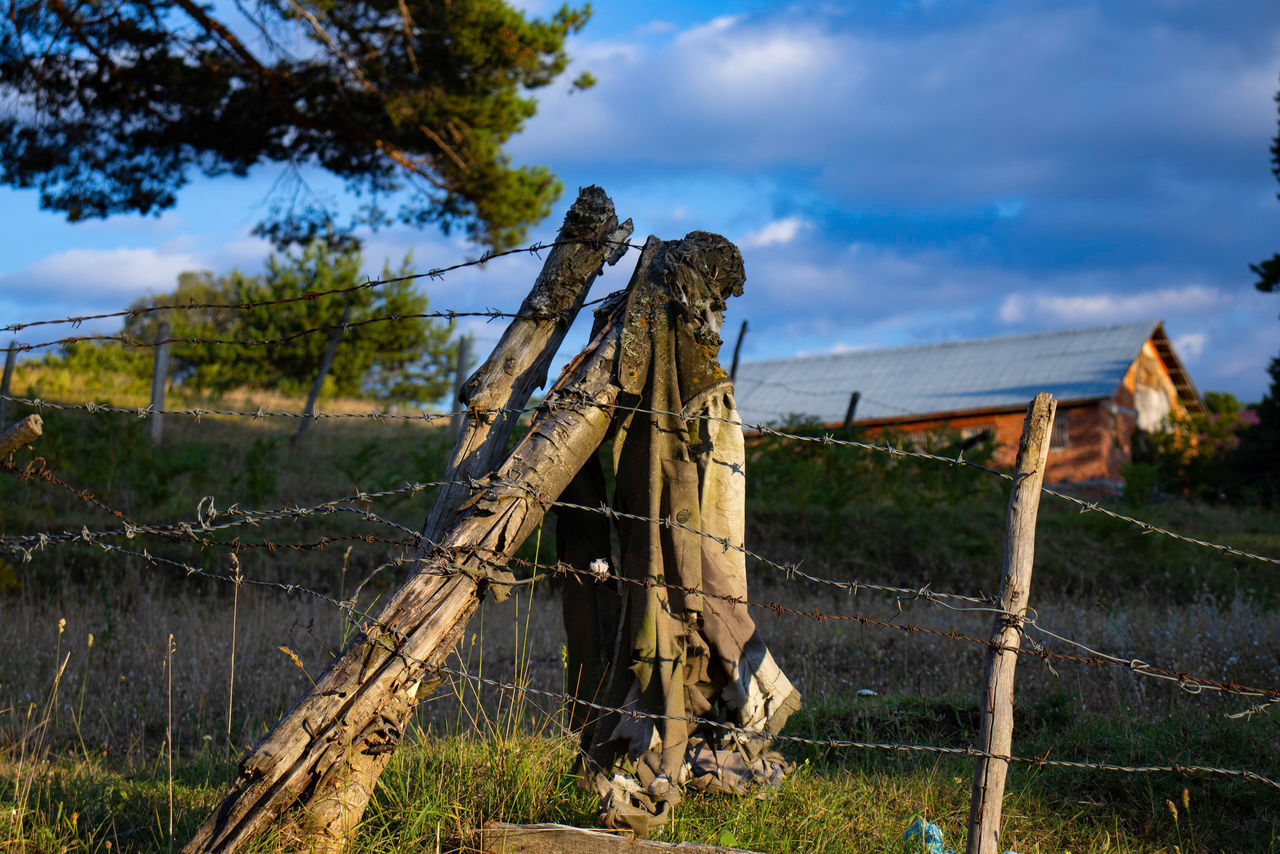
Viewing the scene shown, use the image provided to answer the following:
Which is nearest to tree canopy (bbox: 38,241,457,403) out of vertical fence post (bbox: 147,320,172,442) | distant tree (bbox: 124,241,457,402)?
distant tree (bbox: 124,241,457,402)

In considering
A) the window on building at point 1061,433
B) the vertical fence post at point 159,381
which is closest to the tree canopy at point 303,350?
the vertical fence post at point 159,381

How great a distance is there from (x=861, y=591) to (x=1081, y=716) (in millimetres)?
4894

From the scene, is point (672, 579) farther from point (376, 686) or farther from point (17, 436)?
point (17, 436)

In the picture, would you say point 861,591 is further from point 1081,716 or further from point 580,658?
point 580,658

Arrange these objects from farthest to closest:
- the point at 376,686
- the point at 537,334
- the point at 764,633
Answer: the point at 764,633
the point at 537,334
the point at 376,686

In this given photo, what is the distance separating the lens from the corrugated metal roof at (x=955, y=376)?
2781 centimetres

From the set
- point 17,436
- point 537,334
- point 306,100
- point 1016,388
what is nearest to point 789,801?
point 537,334

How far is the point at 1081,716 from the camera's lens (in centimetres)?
506

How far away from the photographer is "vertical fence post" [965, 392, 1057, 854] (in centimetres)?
289

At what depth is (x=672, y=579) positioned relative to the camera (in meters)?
3.62

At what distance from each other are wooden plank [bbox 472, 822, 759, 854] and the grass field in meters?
0.13

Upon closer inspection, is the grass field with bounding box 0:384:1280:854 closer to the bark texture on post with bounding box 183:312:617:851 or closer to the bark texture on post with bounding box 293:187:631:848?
the bark texture on post with bounding box 183:312:617:851

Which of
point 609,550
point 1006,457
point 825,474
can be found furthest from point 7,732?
point 1006,457

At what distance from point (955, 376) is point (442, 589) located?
2920cm
